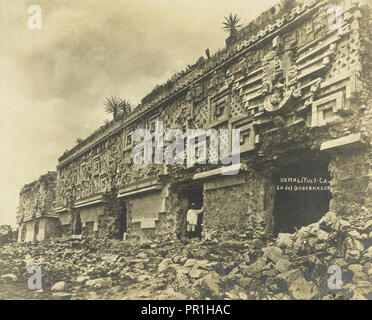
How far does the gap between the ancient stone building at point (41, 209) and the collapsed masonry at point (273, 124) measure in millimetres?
5045

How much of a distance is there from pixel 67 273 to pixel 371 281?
4.92 meters

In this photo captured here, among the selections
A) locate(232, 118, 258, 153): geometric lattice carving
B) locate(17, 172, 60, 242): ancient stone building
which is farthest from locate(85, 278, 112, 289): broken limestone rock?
locate(17, 172, 60, 242): ancient stone building

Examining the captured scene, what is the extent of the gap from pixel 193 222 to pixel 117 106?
11.1 feet

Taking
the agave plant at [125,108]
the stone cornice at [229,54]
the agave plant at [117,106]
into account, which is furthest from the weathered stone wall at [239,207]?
the agave plant at [125,108]

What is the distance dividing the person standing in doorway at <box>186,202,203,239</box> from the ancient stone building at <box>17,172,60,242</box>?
678 centimetres

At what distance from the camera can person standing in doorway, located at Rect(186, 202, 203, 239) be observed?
25.1 feet

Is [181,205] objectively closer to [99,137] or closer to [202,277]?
[202,277]

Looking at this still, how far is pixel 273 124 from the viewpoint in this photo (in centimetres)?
558

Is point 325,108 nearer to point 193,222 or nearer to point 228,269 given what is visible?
point 228,269

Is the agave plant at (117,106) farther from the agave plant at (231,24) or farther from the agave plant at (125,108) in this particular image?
the agave plant at (231,24)

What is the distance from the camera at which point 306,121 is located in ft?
16.8

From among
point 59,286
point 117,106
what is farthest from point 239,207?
point 117,106

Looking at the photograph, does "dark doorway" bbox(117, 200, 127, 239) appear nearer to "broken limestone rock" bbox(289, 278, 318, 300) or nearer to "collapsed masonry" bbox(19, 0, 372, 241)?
"collapsed masonry" bbox(19, 0, 372, 241)

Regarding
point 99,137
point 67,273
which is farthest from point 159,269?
point 99,137
